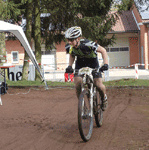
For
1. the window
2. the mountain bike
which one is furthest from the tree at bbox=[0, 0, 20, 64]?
the window

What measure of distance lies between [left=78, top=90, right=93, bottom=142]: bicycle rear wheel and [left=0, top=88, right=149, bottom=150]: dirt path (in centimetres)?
16

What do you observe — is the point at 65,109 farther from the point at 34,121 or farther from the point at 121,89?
the point at 121,89

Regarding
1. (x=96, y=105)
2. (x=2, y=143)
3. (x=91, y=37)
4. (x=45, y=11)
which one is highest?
(x=45, y=11)

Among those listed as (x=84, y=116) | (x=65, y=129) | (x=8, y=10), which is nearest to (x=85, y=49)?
(x=84, y=116)

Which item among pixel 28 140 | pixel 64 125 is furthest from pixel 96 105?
pixel 28 140

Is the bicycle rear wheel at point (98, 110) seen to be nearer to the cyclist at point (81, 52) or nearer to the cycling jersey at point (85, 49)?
the cyclist at point (81, 52)

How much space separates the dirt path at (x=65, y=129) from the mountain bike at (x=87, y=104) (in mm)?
211

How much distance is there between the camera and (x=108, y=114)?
22.4 feet

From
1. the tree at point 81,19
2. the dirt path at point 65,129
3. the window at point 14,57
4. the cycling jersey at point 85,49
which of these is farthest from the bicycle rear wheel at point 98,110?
the window at point 14,57

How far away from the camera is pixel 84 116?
177 inches

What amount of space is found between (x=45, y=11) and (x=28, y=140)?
1279 centimetres

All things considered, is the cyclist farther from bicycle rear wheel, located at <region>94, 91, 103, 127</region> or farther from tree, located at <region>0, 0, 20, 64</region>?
tree, located at <region>0, 0, 20, 64</region>

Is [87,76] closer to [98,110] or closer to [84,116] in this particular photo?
[84,116]

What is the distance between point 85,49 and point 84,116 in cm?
117
